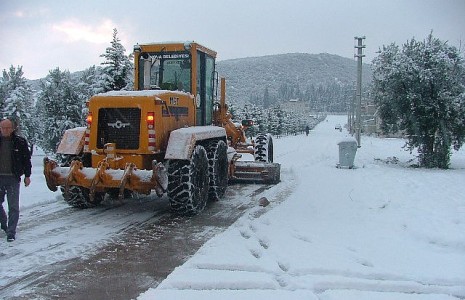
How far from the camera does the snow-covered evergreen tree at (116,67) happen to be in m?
21.7

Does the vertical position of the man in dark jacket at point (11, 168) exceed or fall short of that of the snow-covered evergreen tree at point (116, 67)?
it falls short

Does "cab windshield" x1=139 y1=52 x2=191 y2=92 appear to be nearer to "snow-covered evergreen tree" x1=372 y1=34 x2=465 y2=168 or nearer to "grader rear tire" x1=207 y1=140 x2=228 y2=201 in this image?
"grader rear tire" x1=207 y1=140 x2=228 y2=201

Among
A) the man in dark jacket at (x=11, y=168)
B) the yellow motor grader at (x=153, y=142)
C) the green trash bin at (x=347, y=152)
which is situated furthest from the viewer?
the green trash bin at (x=347, y=152)

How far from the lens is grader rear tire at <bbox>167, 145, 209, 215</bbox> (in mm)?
7824

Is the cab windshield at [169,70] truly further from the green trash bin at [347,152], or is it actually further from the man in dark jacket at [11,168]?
the green trash bin at [347,152]

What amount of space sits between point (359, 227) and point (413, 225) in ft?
2.89

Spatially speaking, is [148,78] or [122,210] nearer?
[122,210]

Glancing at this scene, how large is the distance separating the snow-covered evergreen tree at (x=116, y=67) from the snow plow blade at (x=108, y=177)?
46.3 feet

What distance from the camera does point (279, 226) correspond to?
24.5 feet

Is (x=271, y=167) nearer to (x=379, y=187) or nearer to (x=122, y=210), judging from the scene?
(x=379, y=187)

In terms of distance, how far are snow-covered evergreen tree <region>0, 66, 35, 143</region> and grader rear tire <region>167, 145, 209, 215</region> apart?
109ft

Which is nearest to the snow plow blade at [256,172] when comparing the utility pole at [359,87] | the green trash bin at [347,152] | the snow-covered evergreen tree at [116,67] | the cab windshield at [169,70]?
the cab windshield at [169,70]

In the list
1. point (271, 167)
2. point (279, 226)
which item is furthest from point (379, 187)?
point (279, 226)

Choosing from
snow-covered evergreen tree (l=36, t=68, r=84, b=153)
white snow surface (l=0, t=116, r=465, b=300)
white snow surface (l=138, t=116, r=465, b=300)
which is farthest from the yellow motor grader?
snow-covered evergreen tree (l=36, t=68, r=84, b=153)
